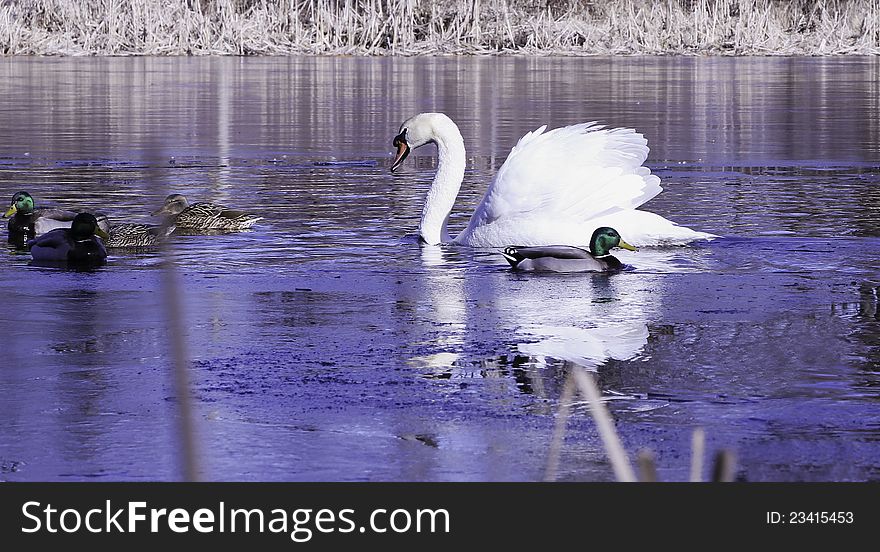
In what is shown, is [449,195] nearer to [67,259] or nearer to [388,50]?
[67,259]

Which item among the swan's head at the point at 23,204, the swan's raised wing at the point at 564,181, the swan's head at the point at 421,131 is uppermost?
the swan's head at the point at 421,131

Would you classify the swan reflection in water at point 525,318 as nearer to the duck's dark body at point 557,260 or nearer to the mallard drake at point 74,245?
the duck's dark body at point 557,260

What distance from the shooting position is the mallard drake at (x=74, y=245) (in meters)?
11.2

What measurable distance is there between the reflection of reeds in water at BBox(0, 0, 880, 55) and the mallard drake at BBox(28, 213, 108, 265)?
33.9 metres

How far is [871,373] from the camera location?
293 inches

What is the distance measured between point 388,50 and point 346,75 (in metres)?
9.36

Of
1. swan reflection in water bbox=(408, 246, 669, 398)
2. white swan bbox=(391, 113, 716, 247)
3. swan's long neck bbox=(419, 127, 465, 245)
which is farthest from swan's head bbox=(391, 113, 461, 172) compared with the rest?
swan reflection in water bbox=(408, 246, 669, 398)

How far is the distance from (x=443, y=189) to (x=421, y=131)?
0.73 m

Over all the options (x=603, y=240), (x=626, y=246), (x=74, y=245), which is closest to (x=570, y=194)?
(x=626, y=246)

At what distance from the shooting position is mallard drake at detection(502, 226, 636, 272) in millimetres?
10812

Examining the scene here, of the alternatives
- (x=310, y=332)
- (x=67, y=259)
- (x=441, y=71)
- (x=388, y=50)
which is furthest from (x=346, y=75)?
(x=310, y=332)

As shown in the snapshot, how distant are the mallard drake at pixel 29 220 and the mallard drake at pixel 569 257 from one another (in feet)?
11.1

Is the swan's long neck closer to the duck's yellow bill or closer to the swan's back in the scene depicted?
the swan's back

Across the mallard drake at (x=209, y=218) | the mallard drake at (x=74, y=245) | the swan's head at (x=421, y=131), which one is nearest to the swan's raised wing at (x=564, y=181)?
the swan's head at (x=421, y=131)
